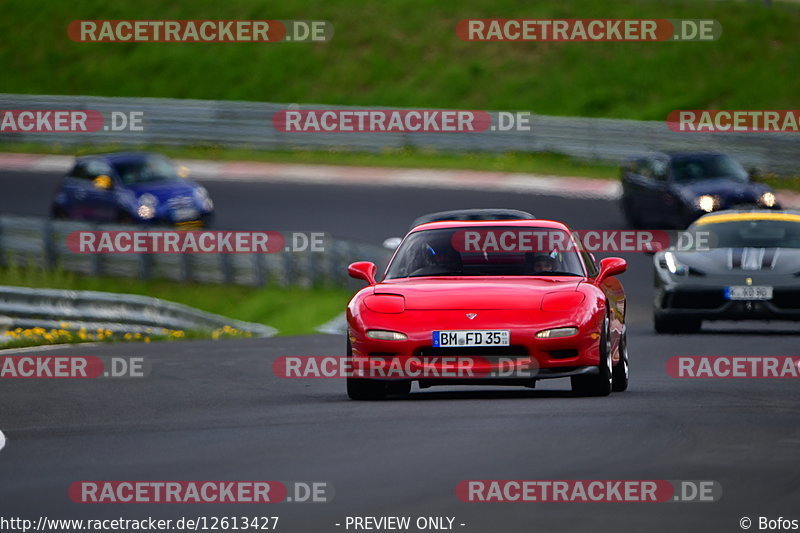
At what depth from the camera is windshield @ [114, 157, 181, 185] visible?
99.0 feet

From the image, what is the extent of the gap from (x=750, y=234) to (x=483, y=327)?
8490mm

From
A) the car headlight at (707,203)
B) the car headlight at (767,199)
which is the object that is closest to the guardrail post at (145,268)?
the car headlight at (707,203)

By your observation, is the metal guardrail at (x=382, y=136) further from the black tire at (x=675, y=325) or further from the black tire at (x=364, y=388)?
the black tire at (x=364, y=388)

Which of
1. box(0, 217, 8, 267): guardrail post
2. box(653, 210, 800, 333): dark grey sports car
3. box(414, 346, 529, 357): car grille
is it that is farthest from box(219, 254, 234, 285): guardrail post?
box(414, 346, 529, 357): car grille

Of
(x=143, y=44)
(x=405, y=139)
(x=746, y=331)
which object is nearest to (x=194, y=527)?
(x=746, y=331)

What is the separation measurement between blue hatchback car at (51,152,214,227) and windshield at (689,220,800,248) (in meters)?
12.2

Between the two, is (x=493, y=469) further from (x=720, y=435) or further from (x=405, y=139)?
(x=405, y=139)

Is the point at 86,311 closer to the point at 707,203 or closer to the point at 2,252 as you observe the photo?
the point at 2,252

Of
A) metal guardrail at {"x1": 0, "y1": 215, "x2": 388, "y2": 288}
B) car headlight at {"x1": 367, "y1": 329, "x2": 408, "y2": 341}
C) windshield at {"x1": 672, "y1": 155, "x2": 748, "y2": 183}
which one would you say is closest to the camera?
car headlight at {"x1": 367, "y1": 329, "x2": 408, "y2": 341}

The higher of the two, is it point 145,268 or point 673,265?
point 145,268

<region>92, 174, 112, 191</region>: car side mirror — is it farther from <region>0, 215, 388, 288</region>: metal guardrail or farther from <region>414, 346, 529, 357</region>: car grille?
<region>414, 346, 529, 357</region>: car grille

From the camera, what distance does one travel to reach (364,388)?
1185 centimetres

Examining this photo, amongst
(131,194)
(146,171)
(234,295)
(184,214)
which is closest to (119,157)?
(146,171)

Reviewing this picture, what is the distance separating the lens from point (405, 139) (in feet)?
131
